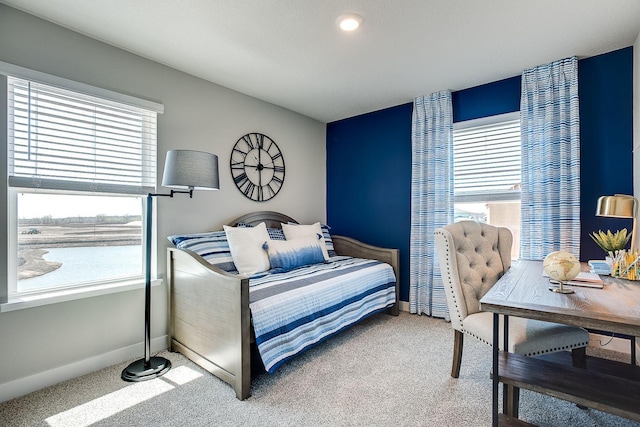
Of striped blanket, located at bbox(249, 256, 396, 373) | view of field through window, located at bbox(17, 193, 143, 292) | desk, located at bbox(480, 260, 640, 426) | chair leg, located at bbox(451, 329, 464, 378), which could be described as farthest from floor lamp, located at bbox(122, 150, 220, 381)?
chair leg, located at bbox(451, 329, 464, 378)

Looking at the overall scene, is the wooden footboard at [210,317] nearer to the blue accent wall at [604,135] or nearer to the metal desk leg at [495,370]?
the metal desk leg at [495,370]

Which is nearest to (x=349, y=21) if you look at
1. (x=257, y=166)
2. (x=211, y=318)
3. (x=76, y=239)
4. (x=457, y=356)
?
(x=257, y=166)

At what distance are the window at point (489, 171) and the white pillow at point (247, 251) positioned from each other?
6.59ft

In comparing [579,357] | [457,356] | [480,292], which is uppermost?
[480,292]

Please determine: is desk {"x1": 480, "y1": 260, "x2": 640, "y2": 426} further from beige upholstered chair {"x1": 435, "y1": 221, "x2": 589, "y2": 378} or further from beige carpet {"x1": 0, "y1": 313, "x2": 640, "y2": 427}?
beige carpet {"x1": 0, "y1": 313, "x2": 640, "y2": 427}

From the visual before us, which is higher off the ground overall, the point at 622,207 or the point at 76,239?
the point at 622,207

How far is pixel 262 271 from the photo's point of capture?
271 centimetres

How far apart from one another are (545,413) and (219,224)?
270 cm

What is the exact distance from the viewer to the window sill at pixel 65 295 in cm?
186

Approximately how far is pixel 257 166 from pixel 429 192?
1.81 m

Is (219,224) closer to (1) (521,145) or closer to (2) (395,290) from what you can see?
(2) (395,290)

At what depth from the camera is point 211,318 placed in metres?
2.06

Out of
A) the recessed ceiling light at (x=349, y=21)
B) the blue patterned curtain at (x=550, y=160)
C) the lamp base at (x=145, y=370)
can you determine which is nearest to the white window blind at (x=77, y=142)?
the lamp base at (x=145, y=370)

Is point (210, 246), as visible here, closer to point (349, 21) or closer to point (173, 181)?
point (173, 181)
